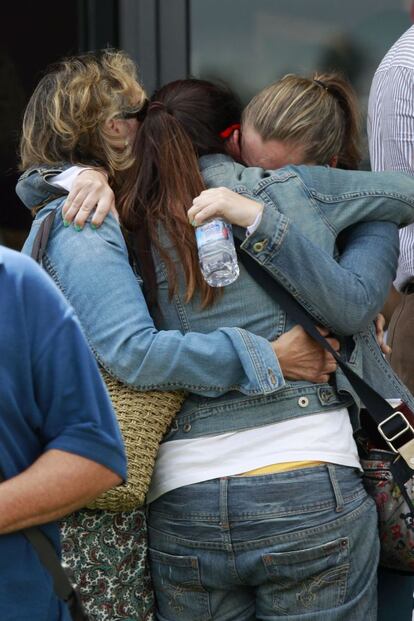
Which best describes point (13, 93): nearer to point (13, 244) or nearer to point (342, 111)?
point (13, 244)

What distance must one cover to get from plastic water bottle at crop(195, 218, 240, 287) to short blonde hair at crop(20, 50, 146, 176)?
0.41 meters

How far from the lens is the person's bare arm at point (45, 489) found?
1879mm

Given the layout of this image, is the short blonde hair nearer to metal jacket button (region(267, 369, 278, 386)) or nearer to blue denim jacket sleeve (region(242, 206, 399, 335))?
blue denim jacket sleeve (region(242, 206, 399, 335))

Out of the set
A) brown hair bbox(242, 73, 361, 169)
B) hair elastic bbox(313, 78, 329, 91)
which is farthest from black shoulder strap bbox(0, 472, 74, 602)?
hair elastic bbox(313, 78, 329, 91)

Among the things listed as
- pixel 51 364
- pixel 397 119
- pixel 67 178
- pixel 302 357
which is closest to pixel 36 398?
pixel 51 364

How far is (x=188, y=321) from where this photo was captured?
2.66 meters

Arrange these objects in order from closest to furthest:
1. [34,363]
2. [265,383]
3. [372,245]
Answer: [34,363], [265,383], [372,245]

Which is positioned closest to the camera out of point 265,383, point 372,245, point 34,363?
point 34,363

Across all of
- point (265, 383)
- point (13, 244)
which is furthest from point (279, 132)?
point (13, 244)

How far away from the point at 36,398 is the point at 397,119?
1.75 metres

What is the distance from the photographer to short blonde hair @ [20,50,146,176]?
9.27 ft

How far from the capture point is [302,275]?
2.59 metres

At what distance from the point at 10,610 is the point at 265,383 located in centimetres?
88

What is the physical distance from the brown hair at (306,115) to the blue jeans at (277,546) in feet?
2.71
